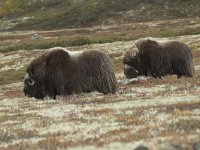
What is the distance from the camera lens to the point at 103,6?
559 ft

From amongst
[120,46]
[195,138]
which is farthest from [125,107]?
[120,46]

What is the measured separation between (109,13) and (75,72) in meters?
139

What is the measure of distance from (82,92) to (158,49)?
7.44m

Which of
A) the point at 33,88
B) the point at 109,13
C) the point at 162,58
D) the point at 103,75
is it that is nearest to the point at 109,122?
the point at 103,75

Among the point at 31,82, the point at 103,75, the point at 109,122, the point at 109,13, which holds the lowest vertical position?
the point at 109,13

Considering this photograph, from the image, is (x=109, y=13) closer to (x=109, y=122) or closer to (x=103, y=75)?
(x=103, y=75)

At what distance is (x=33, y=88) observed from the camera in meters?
28.9

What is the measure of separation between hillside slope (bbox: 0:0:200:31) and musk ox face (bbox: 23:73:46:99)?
394ft

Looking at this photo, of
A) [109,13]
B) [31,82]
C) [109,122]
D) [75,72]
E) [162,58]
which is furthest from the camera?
[109,13]

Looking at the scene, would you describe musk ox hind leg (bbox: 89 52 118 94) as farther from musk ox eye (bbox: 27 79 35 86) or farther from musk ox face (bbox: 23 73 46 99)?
musk ox eye (bbox: 27 79 35 86)

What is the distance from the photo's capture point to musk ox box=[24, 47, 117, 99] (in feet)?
88.1

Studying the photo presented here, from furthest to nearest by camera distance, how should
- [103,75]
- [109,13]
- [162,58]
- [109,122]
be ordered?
[109,13] → [162,58] → [103,75] → [109,122]

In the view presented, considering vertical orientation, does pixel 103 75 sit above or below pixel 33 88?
above

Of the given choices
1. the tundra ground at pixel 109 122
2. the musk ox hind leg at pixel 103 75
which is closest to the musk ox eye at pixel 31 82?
the tundra ground at pixel 109 122
